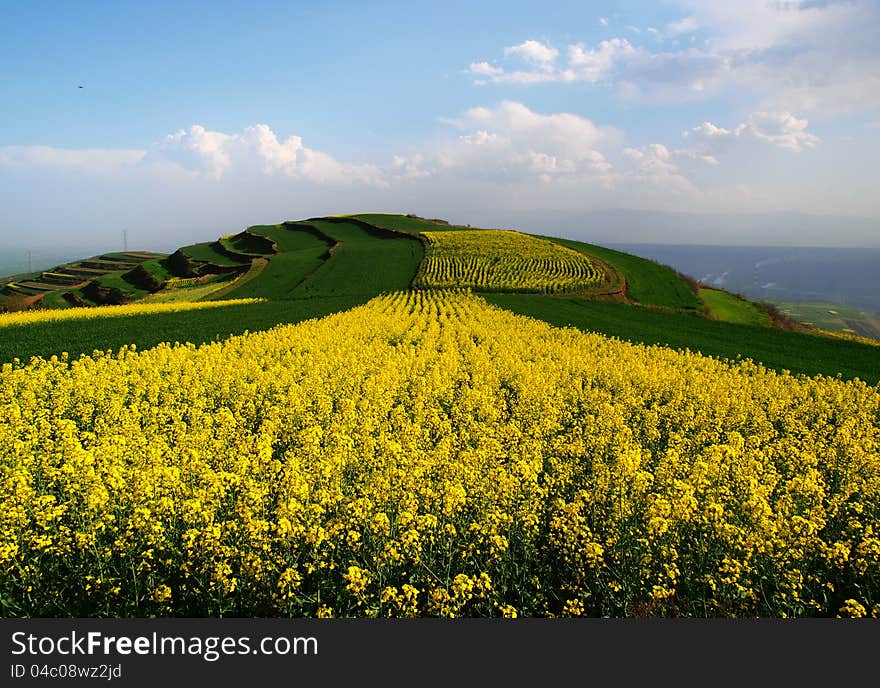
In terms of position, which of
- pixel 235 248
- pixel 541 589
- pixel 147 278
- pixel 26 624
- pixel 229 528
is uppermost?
pixel 235 248

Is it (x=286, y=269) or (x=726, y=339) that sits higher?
(x=286, y=269)

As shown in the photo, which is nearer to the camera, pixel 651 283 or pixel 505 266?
pixel 651 283

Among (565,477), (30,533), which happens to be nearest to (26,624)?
(30,533)

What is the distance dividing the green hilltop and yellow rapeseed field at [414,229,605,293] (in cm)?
78

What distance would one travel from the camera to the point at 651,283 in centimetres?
6631

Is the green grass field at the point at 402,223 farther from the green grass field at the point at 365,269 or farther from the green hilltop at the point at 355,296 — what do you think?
the green grass field at the point at 365,269

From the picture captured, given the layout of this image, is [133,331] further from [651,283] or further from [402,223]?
[402,223]

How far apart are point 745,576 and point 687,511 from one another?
1.06 meters

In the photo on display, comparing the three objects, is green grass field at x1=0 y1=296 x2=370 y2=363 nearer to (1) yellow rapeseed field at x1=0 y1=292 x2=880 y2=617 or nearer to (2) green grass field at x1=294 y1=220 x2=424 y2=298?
(1) yellow rapeseed field at x1=0 y1=292 x2=880 y2=617

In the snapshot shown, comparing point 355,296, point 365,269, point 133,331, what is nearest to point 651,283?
point 355,296

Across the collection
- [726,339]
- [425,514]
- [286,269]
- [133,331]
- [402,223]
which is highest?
[402,223]

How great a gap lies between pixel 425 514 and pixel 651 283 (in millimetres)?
66815

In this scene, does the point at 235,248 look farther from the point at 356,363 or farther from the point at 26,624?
the point at 26,624

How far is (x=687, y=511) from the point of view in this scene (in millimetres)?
6414
